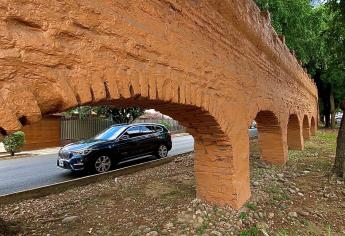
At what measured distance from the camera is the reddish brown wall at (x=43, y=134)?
17.0 metres

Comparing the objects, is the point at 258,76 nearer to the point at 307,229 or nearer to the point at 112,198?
the point at 307,229

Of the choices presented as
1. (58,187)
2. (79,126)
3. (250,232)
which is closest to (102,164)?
(58,187)

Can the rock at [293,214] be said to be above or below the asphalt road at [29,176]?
below

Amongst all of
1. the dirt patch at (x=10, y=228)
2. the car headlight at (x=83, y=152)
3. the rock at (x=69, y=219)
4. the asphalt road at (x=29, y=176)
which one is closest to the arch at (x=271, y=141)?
the asphalt road at (x=29, y=176)

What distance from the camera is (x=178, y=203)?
574cm

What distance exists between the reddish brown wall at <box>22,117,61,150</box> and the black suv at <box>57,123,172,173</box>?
8.41 meters

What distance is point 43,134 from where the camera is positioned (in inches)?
703

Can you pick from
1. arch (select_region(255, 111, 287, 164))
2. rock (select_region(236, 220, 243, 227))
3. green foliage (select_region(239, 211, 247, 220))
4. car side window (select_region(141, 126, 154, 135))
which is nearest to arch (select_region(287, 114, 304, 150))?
arch (select_region(255, 111, 287, 164))

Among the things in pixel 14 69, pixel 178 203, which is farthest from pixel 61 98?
pixel 178 203

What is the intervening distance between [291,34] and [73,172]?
53.9 feet

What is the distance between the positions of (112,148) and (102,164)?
1.91 ft

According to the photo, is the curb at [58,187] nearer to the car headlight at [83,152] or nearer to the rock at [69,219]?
the car headlight at [83,152]

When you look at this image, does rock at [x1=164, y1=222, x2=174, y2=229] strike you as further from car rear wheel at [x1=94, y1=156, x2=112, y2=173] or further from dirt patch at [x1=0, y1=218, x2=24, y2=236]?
car rear wheel at [x1=94, y1=156, x2=112, y2=173]

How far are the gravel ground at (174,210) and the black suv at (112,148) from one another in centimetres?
138
